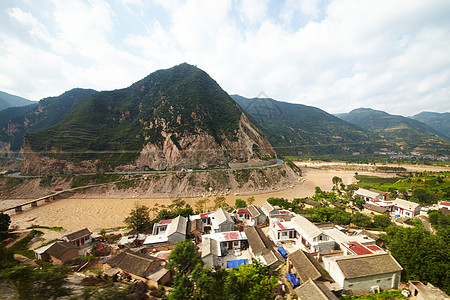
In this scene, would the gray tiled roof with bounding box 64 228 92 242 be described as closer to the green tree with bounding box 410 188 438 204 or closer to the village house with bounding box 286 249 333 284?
the village house with bounding box 286 249 333 284

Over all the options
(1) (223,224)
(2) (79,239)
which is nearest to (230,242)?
(1) (223,224)

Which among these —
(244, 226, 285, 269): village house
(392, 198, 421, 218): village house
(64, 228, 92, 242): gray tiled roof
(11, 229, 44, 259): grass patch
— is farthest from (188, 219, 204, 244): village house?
(392, 198, 421, 218): village house

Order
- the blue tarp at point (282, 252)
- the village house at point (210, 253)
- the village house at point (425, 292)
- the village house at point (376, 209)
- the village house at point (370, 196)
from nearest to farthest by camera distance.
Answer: the village house at point (425, 292) → the village house at point (210, 253) → the blue tarp at point (282, 252) → the village house at point (376, 209) → the village house at point (370, 196)

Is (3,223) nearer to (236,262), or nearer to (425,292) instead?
(236,262)

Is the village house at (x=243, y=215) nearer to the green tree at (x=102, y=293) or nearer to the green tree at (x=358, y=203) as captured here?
the green tree at (x=358, y=203)

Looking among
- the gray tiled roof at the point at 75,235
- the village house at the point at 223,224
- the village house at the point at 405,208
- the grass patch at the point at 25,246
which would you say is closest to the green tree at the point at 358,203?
the village house at the point at 405,208

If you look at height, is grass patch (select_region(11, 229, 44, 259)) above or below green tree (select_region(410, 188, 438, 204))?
below

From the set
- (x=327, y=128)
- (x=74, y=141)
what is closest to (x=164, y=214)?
(x=74, y=141)
